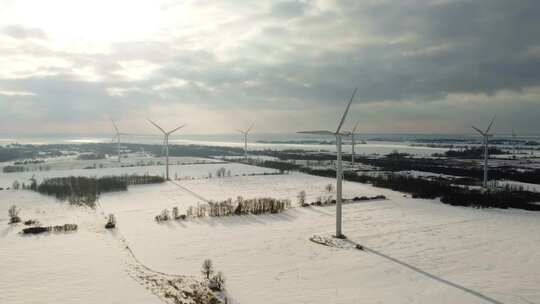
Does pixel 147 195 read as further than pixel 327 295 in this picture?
Yes

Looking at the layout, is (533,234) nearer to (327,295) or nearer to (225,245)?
(327,295)

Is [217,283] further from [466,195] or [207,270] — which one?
[466,195]

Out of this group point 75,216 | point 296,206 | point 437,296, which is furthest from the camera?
point 296,206

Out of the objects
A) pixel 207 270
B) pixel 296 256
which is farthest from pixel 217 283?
pixel 296 256

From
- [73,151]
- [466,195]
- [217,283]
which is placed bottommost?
[217,283]

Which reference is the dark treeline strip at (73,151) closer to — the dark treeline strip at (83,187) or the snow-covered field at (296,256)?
the dark treeline strip at (83,187)

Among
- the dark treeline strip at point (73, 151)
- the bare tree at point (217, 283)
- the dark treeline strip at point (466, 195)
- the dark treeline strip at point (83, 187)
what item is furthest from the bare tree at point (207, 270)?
the dark treeline strip at point (73, 151)

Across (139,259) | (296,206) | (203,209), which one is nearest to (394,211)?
(296,206)

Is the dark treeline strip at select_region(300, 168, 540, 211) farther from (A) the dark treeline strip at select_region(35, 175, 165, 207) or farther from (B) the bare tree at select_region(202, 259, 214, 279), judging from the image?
(A) the dark treeline strip at select_region(35, 175, 165, 207)
